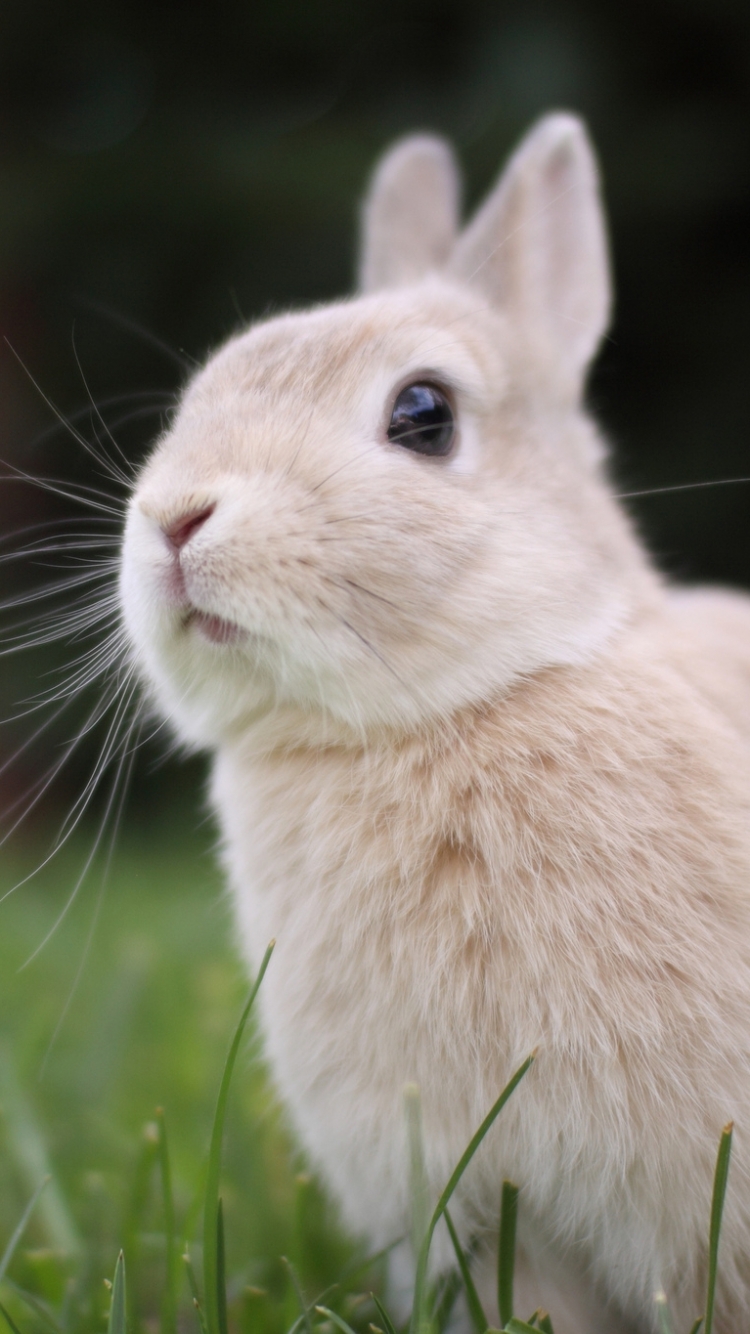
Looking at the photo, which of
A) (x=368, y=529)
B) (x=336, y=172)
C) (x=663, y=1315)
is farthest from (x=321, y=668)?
(x=336, y=172)

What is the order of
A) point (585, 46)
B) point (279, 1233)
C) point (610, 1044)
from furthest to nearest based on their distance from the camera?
point (585, 46), point (279, 1233), point (610, 1044)

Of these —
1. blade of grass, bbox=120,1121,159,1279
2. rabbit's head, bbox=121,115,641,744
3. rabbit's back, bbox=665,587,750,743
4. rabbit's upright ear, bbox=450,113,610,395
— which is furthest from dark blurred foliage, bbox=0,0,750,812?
blade of grass, bbox=120,1121,159,1279

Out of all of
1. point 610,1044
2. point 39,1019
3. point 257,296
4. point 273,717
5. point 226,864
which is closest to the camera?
point 610,1044

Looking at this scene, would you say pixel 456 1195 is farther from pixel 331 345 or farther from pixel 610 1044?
pixel 331 345

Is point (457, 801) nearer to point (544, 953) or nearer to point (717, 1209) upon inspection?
point (544, 953)

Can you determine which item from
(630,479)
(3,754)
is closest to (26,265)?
(3,754)
